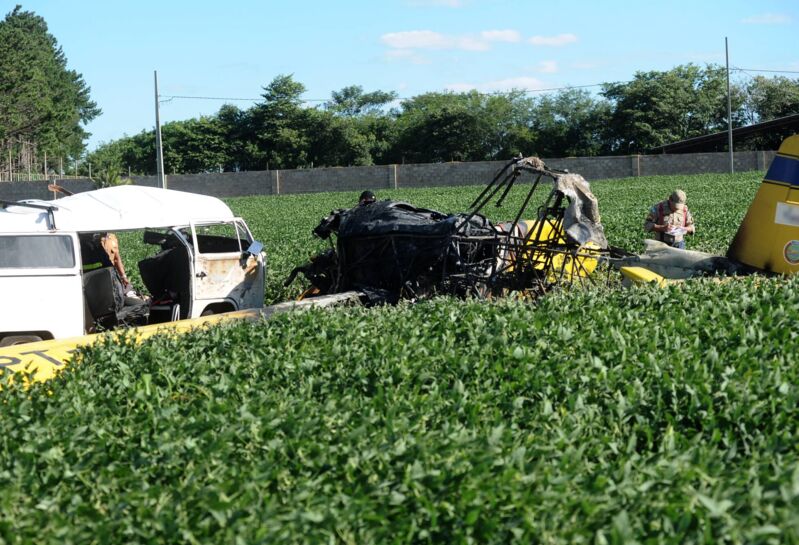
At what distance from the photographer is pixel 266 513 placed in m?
3.68

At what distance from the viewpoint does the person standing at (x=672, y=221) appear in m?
14.0

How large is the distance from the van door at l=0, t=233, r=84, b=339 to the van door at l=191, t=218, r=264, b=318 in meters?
1.54

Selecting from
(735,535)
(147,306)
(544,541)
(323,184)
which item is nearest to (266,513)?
(544,541)

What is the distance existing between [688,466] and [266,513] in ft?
5.82

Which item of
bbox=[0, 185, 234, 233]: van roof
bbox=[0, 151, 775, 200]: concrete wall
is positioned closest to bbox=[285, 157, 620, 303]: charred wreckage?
bbox=[0, 185, 234, 233]: van roof

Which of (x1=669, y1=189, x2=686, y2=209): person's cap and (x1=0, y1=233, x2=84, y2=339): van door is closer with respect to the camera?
(x1=0, y1=233, x2=84, y2=339): van door

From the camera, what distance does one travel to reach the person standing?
1400cm

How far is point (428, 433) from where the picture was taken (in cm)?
446

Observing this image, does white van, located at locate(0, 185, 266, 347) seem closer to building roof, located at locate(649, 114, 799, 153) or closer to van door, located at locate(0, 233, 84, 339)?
van door, located at locate(0, 233, 84, 339)

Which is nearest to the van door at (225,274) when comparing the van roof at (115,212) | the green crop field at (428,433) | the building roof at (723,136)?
the van roof at (115,212)

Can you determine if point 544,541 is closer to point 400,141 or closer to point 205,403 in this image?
point 205,403

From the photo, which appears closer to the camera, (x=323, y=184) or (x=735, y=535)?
(x=735, y=535)

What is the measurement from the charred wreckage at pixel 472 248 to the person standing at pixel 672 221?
282 centimetres

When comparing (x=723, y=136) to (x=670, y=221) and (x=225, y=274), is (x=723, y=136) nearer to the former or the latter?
(x=670, y=221)
